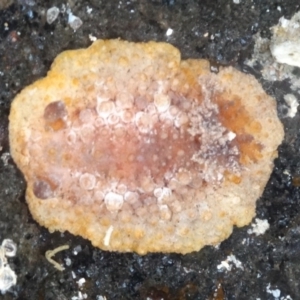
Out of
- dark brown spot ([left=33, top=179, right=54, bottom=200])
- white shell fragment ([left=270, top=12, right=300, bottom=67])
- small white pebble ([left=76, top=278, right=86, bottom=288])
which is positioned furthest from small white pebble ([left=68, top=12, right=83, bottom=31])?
small white pebble ([left=76, top=278, right=86, bottom=288])

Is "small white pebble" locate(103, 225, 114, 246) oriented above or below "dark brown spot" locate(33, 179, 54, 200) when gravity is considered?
below

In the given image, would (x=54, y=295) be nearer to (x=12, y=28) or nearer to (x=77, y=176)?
(x=77, y=176)

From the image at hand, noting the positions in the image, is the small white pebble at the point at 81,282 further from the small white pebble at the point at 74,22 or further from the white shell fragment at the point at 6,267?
the small white pebble at the point at 74,22

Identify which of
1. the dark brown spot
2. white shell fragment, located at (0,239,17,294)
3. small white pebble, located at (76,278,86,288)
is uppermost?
the dark brown spot

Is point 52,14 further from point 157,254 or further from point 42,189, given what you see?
point 157,254

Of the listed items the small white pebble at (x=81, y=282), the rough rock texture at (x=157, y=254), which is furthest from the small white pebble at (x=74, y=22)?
the small white pebble at (x=81, y=282)

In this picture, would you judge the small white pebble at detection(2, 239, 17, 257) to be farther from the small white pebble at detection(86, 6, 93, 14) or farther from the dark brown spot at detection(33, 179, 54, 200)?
the small white pebble at detection(86, 6, 93, 14)

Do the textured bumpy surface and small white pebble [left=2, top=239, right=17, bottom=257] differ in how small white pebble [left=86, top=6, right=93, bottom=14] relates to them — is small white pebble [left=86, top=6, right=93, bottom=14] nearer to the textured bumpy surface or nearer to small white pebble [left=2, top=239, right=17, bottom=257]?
the textured bumpy surface

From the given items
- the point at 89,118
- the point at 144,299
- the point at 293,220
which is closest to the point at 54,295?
the point at 144,299
